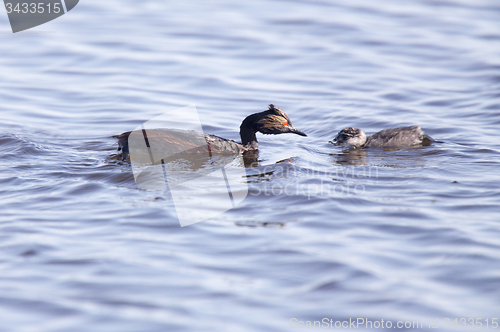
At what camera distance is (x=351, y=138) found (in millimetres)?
8766

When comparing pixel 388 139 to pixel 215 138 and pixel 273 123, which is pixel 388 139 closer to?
pixel 273 123

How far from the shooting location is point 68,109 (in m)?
11.0

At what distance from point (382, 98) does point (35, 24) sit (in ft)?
34.4

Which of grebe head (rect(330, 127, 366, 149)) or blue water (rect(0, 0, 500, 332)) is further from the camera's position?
grebe head (rect(330, 127, 366, 149))

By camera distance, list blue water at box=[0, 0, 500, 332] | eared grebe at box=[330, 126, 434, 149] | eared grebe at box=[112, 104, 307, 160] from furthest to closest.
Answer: eared grebe at box=[330, 126, 434, 149] < eared grebe at box=[112, 104, 307, 160] < blue water at box=[0, 0, 500, 332]

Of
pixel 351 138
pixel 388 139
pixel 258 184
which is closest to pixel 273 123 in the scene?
pixel 351 138

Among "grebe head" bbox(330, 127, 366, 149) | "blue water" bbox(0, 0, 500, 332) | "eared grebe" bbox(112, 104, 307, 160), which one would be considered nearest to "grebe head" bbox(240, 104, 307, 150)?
"eared grebe" bbox(112, 104, 307, 160)

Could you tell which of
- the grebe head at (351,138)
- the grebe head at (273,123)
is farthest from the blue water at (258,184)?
the grebe head at (273,123)

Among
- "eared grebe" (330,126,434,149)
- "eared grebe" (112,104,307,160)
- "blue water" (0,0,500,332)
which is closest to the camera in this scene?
"blue water" (0,0,500,332)

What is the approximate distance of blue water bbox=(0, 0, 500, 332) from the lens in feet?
13.5

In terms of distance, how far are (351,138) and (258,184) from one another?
8.58ft

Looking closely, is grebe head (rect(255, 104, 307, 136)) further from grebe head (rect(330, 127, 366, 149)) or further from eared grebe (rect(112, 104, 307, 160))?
grebe head (rect(330, 127, 366, 149))

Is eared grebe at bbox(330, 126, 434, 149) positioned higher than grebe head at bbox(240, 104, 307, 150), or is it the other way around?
grebe head at bbox(240, 104, 307, 150)

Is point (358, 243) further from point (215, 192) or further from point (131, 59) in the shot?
point (131, 59)
